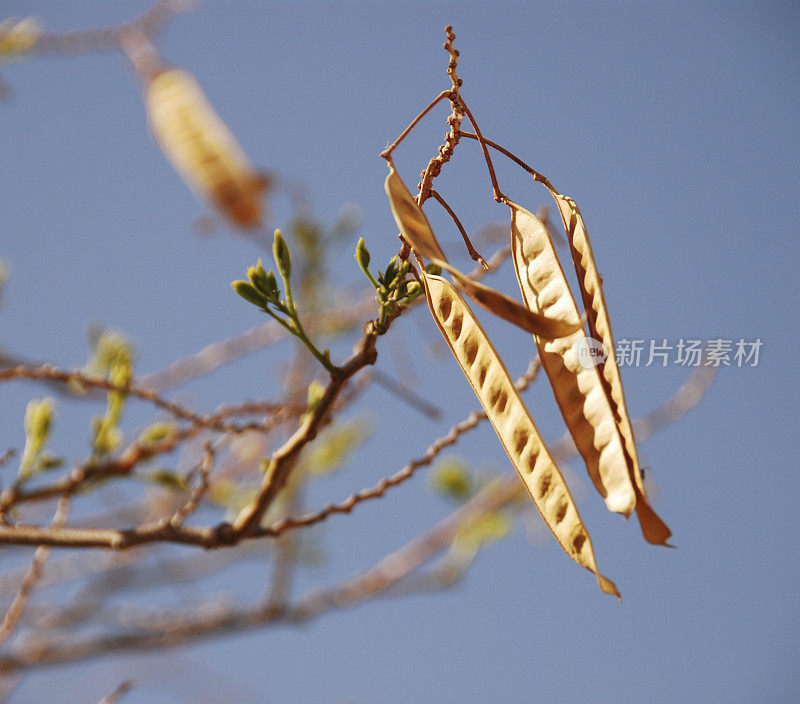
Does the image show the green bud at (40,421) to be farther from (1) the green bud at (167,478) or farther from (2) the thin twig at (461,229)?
(2) the thin twig at (461,229)

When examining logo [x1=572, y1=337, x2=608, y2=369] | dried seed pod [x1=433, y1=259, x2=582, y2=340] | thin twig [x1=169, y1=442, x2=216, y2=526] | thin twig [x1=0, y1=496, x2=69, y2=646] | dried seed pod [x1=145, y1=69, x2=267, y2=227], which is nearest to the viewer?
dried seed pod [x1=433, y1=259, x2=582, y2=340]

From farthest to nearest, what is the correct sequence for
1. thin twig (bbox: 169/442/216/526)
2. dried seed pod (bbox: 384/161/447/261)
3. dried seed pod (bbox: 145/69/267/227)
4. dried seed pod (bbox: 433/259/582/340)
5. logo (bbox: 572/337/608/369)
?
dried seed pod (bbox: 145/69/267/227) < thin twig (bbox: 169/442/216/526) < logo (bbox: 572/337/608/369) < dried seed pod (bbox: 384/161/447/261) < dried seed pod (bbox: 433/259/582/340)

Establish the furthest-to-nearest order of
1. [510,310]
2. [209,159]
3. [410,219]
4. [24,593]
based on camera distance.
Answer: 1. [209,159]
2. [24,593]
3. [410,219]
4. [510,310]

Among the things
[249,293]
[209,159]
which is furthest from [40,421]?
[209,159]

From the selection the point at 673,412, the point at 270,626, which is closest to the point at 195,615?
the point at 270,626

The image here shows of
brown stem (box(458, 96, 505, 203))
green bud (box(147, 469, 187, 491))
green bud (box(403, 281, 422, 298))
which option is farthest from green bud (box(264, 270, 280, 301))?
green bud (box(147, 469, 187, 491))

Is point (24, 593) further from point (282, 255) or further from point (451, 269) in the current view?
point (451, 269)

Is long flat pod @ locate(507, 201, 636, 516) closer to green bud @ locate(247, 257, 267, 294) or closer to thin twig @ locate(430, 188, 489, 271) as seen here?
thin twig @ locate(430, 188, 489, 271)

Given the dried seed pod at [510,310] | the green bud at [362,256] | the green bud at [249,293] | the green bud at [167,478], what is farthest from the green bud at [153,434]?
the dried seed pod at [510,310]
